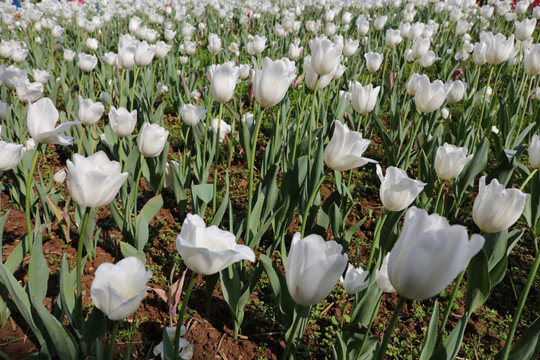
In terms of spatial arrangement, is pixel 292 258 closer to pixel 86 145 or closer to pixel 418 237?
pixel 418 237

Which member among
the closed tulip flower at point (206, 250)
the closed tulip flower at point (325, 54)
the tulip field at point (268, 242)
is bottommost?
the tulip field at point (268, 242)

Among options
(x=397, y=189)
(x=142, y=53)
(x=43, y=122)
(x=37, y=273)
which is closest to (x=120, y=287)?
(x=37, y=273)

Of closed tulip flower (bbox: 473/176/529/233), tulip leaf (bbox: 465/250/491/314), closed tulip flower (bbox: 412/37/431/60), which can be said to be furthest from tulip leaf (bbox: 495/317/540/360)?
closed tulip flower (bbox: 412/37/431/60)

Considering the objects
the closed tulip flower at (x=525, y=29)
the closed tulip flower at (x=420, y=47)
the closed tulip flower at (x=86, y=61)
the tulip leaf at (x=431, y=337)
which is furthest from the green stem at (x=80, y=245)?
the closed tulip flower at (x=525, y=29)

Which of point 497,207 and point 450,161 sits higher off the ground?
point 497,207

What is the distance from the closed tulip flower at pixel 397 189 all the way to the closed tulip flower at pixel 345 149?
0.24 ft

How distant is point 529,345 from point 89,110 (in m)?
1.73

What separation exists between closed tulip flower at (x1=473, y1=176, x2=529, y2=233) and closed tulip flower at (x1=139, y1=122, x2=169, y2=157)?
1060 mm

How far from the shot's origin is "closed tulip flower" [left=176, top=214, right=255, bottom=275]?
2.90ft

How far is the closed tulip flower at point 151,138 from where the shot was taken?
161 centimetres

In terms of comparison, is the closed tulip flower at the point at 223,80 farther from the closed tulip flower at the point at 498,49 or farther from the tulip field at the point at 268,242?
the closed tulip flower at the point at 498,49

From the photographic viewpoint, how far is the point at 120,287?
1.02 meters

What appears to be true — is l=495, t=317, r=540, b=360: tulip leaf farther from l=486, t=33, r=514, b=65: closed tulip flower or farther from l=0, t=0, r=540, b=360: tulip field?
l=486, t=33, r=514, b=65: closed tulip flower

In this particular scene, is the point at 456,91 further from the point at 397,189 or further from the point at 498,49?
the point at 397,189
